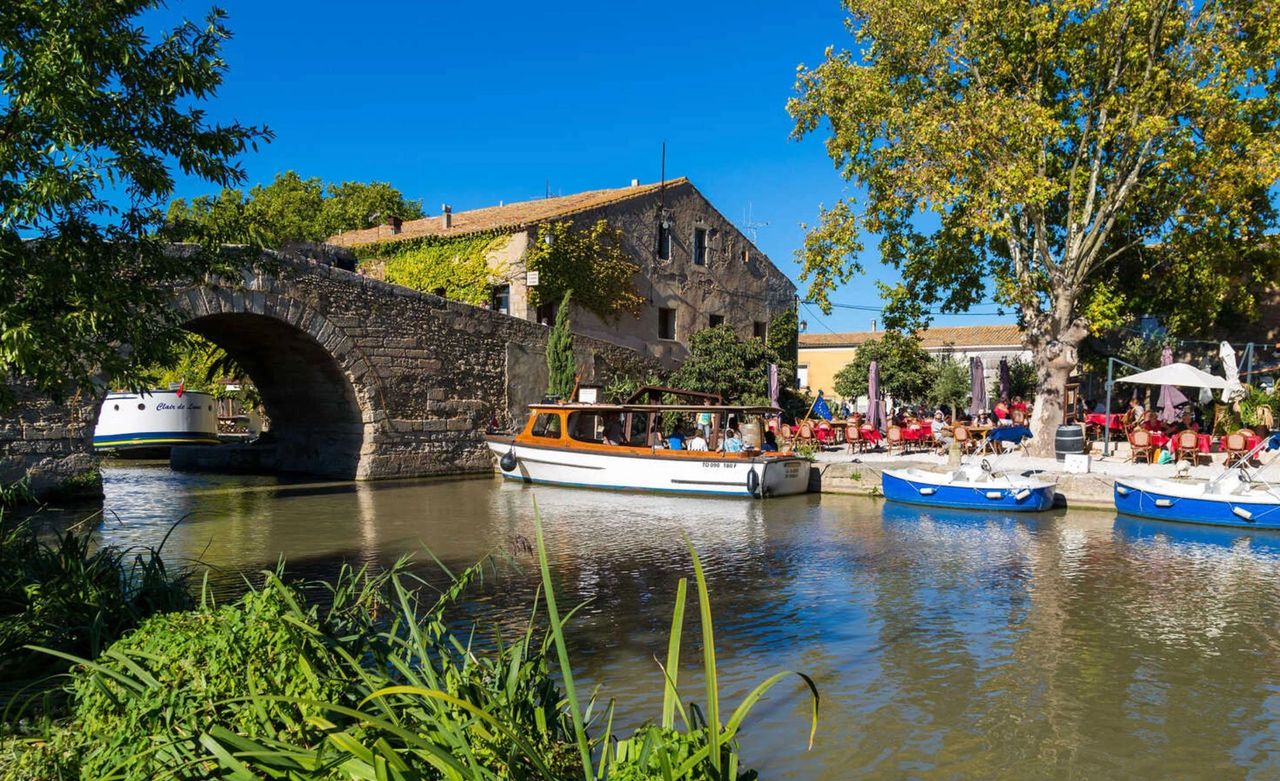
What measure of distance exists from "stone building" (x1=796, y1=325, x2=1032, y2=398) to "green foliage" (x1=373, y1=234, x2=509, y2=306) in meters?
17.4

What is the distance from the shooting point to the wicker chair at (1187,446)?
15391mm

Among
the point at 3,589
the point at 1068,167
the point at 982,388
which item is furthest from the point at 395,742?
the point at 982,388

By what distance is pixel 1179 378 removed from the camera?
16359 mm

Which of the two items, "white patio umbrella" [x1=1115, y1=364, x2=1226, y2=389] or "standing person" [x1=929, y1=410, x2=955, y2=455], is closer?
"white patio umbrella" [x1=1115, y1=364, x2=1226, y2=389]

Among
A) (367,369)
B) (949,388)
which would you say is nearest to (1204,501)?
(367,369)

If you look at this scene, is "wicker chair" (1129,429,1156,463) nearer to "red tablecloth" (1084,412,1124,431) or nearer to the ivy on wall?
"red tablecloth" (1084,412,1124,431)

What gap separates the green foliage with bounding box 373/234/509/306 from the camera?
75.9ft

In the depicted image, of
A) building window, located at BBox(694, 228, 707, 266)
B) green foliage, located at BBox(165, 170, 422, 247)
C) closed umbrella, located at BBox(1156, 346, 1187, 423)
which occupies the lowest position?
closed umbrella, located at BBox(1156, 346, 1187, 423)

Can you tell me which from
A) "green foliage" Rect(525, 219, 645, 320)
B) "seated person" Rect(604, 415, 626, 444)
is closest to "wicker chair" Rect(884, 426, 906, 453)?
"seated person" Rect(604, 415, 626, 444)

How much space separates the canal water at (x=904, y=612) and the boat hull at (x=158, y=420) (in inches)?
295

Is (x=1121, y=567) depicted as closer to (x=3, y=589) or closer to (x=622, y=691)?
(x=622, y=691)

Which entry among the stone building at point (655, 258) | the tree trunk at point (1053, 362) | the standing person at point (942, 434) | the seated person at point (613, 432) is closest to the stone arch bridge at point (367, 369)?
the stone building at point (655, 258)

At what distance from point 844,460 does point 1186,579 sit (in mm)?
9218

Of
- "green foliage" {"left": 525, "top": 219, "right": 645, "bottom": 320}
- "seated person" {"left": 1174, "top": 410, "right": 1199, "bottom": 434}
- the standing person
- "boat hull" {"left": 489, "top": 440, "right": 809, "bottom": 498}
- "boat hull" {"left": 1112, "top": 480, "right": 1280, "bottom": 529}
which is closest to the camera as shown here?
"boat hull" {"left": 1112, "top": 480, "right": 1280, "bottom": 529}
